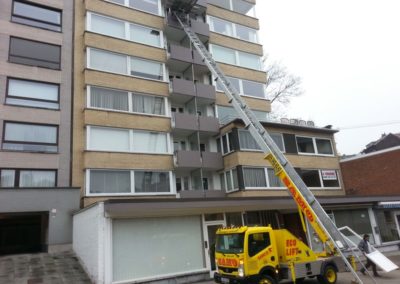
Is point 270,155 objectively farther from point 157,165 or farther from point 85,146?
point 85,146

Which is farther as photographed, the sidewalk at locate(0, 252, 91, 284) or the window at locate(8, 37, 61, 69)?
the window at locate(8, 37, 61, 69)

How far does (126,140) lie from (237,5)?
59.9ft

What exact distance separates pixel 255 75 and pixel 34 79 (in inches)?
676

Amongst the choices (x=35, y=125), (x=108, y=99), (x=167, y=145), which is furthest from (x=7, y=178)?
(x=167, y=145)

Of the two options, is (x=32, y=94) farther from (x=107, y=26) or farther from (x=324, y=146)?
(x=324, y=146)

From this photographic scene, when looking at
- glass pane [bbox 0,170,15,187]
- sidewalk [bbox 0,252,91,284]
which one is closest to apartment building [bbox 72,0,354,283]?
sidewalk [bbox 0,252,91,284]

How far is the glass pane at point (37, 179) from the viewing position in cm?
1877

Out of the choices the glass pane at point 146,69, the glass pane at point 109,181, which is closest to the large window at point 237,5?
the glass pane at point 146,69

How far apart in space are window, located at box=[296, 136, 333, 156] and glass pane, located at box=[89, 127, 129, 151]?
12346 millimetres

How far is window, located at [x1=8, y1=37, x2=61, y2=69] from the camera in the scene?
2075 centimetres

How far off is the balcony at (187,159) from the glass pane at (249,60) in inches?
412

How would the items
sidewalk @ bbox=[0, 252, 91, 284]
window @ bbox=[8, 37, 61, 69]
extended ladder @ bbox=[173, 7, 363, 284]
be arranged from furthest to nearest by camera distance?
window @ bbox=[8, 37, 61, 69] < sidewalk @ bbox=[0, 252, 91, 284] < extended ladder @ bbox=[173, 7, 363, 284]

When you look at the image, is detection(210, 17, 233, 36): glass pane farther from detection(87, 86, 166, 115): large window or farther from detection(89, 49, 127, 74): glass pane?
detection(89, 49, 127, 74): glass pane

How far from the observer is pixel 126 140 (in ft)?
72.1
